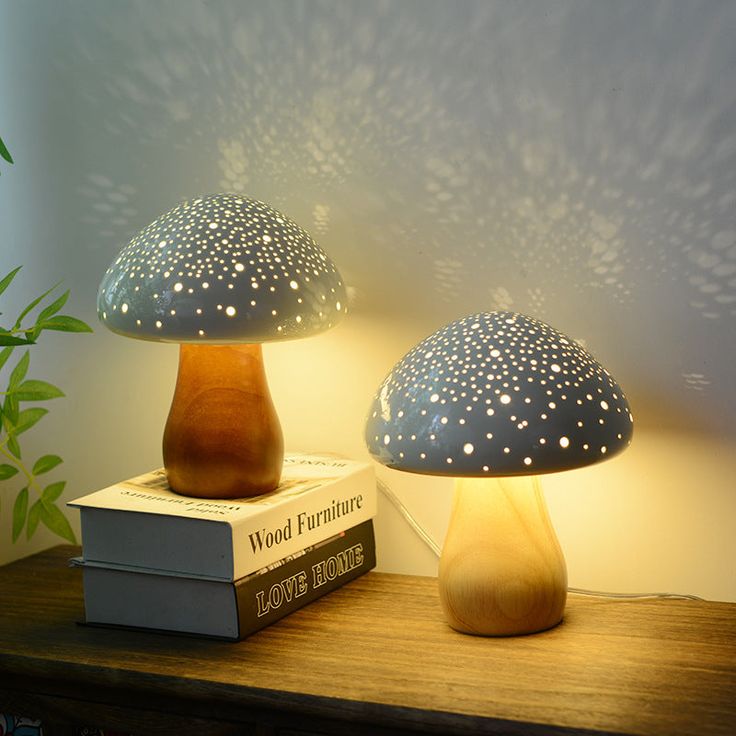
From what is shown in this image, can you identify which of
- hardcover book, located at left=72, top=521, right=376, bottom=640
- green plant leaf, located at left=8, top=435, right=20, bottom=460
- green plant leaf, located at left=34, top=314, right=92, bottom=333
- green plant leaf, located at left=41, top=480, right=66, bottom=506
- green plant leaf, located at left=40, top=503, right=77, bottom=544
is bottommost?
hardcover book, located at left=72, top=521, right=376, bottom=640

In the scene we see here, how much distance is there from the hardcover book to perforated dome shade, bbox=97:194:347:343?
26 cm

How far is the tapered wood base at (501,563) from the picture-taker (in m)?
1.04

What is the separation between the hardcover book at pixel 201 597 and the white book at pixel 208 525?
12mm

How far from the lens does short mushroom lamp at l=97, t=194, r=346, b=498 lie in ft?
3.31

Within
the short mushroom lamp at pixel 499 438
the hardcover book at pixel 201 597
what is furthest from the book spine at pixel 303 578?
the short mushroom lamp at pixel 499 438

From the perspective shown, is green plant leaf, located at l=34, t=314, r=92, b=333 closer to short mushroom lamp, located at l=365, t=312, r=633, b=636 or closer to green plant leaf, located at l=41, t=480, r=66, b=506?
green plant leaf, located at l=41, t=480, r=66, b=506

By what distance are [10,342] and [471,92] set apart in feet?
1.91

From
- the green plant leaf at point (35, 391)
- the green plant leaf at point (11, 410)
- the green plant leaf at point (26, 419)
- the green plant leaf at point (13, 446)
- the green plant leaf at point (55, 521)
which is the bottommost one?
the green plant leaf at point (55, 521)

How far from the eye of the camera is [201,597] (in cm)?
106

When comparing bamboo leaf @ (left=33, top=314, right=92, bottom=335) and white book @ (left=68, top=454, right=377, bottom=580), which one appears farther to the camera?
bamboo leaf @ (left=33, top=314, right=92, bottom=335)

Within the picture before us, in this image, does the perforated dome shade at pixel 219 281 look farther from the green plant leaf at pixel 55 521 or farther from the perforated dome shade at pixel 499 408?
the green plant leaf at pixel 55 521

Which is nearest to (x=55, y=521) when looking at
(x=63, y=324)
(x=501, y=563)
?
(x=63, y=324)

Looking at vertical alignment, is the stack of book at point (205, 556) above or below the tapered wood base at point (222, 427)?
below

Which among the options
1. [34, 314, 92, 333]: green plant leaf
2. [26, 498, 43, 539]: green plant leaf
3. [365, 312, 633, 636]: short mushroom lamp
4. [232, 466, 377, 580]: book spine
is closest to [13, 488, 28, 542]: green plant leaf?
[26, 498, 43, 539]: green plant leaf
